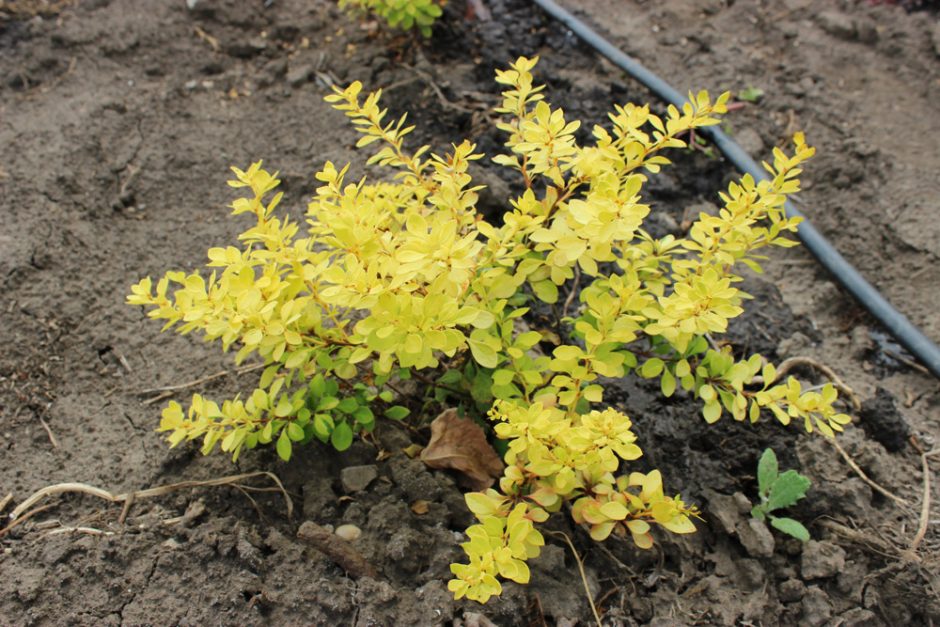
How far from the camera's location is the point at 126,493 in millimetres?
2141

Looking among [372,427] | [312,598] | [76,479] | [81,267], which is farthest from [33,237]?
[312,598]

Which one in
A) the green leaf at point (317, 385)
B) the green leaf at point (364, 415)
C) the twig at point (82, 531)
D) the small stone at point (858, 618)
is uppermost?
the green leaf at point (317, 385)

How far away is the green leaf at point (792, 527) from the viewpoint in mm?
2156

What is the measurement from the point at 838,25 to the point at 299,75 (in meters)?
3.00

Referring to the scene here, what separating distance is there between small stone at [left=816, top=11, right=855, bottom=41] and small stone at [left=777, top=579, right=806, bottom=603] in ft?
11.1

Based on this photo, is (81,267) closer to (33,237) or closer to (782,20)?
(33,237)

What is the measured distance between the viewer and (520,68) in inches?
77.1

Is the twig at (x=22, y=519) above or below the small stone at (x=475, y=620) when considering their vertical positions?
below

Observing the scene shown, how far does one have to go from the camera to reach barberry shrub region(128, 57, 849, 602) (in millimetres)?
1678

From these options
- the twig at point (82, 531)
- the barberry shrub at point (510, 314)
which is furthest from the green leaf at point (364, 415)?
the twig at point (82, 531)

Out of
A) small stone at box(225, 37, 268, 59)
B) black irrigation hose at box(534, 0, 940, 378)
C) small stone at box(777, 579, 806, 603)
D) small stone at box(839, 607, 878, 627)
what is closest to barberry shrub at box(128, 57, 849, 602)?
small stone at box(777, 579, 806, 603)

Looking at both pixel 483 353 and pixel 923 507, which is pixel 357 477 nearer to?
pixel 483 353

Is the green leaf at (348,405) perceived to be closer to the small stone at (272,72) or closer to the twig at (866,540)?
the twig at (866,540)

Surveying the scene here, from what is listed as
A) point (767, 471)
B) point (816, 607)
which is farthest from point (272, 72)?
point (816, 607)
